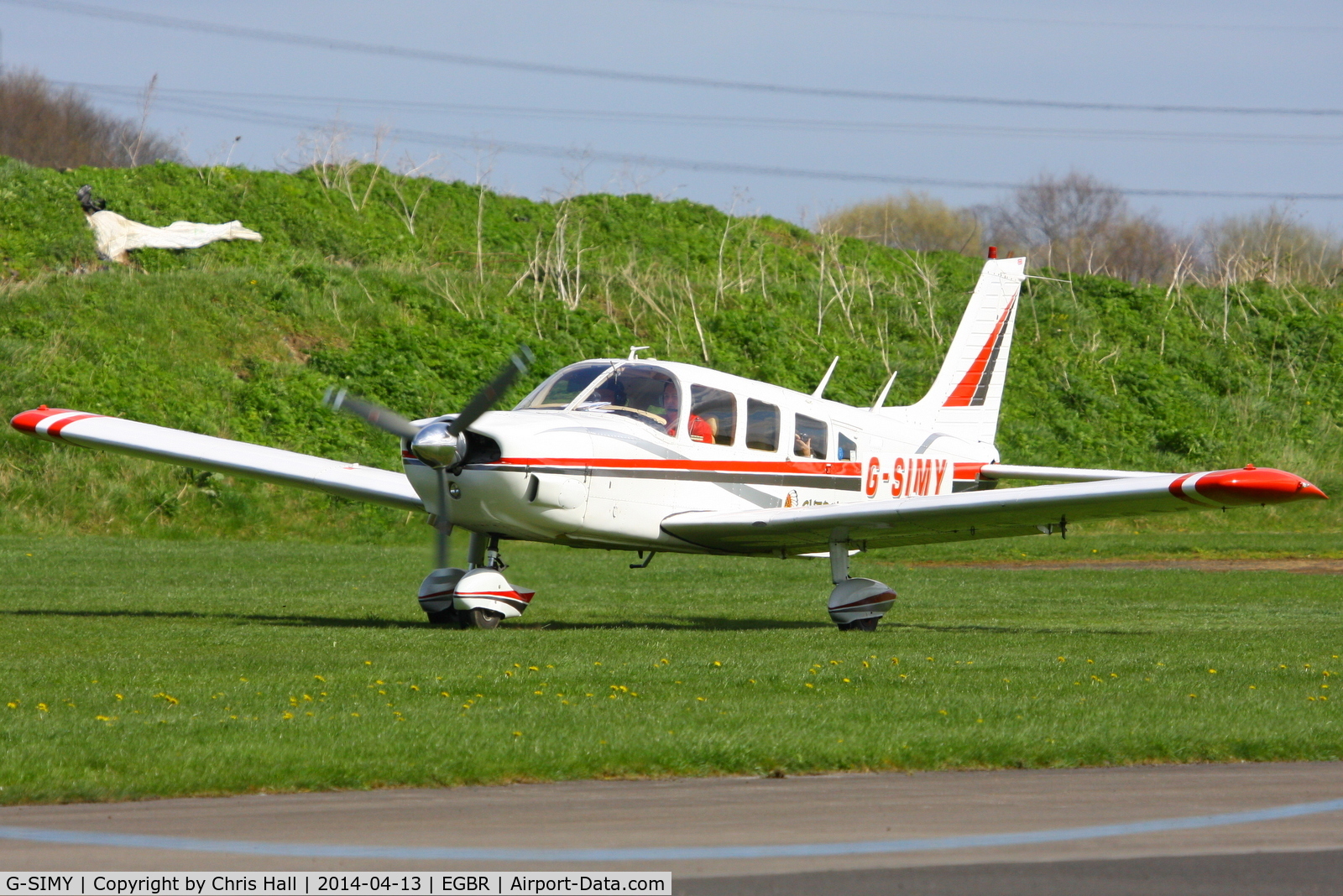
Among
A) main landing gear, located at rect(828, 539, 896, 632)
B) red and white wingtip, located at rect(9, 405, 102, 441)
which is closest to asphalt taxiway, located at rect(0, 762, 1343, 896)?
main landing gear, located at rect(828, 539, 896, 632)

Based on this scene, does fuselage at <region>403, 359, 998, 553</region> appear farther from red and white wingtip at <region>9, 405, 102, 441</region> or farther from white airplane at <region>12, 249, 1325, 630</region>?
red and white wingtip at <region>9, 405, 102, 441</region>

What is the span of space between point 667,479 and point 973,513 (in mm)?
3108

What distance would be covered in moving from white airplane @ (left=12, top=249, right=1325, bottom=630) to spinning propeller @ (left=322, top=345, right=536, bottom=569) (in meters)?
0.02

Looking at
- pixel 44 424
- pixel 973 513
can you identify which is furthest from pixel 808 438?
pixel 44 424

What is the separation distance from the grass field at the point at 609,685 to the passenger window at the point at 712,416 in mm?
2042

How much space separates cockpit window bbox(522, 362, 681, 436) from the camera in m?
15.7

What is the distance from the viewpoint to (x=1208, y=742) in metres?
8.52

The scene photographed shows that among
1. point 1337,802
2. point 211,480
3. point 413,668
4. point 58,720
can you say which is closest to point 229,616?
point 413,668

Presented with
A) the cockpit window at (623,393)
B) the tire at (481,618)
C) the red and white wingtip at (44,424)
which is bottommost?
the tire at (481,618)

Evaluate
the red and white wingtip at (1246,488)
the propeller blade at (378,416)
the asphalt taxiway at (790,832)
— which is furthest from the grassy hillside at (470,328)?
the asphalt taxiway at (790,832)

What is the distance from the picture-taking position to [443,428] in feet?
46.3

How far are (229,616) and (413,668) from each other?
225 inches

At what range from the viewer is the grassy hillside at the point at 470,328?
3209 cm

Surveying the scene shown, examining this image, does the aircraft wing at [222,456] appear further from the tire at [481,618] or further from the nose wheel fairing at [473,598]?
the tire at [481,618]
